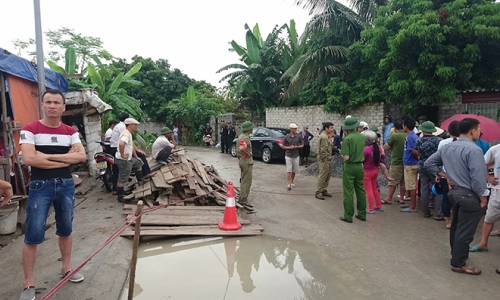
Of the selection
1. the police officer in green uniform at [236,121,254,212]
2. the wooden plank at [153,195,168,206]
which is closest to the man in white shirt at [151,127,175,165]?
the wooden plank at [153,195,168,206]

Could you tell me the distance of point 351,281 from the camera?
3.96 meters

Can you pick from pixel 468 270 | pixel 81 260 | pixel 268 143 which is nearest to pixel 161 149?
pixel 81 260

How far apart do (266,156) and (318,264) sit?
1030 centimetres

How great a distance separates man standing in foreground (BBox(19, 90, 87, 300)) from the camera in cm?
312

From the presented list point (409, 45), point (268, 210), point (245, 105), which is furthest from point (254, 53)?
point (268, 210)

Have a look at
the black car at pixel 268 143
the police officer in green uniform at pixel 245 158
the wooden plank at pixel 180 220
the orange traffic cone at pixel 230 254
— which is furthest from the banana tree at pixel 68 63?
the orange traffic cone at pixel 230 254

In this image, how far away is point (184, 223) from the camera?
18.2 ft

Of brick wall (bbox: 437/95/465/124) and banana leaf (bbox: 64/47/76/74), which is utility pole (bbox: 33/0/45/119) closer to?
banana leaf (bbox: 64/47/76/74)

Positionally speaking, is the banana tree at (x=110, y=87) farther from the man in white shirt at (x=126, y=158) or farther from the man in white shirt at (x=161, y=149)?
the man in white shirt at (x=126, y=158)

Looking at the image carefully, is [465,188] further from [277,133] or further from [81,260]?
[277,133]

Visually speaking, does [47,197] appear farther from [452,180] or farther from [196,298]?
[452,180]

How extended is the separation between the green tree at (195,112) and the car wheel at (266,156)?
10.2 meters

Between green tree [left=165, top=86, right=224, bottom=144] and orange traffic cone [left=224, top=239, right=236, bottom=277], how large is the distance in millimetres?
19492

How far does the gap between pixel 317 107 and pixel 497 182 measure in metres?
12.2
